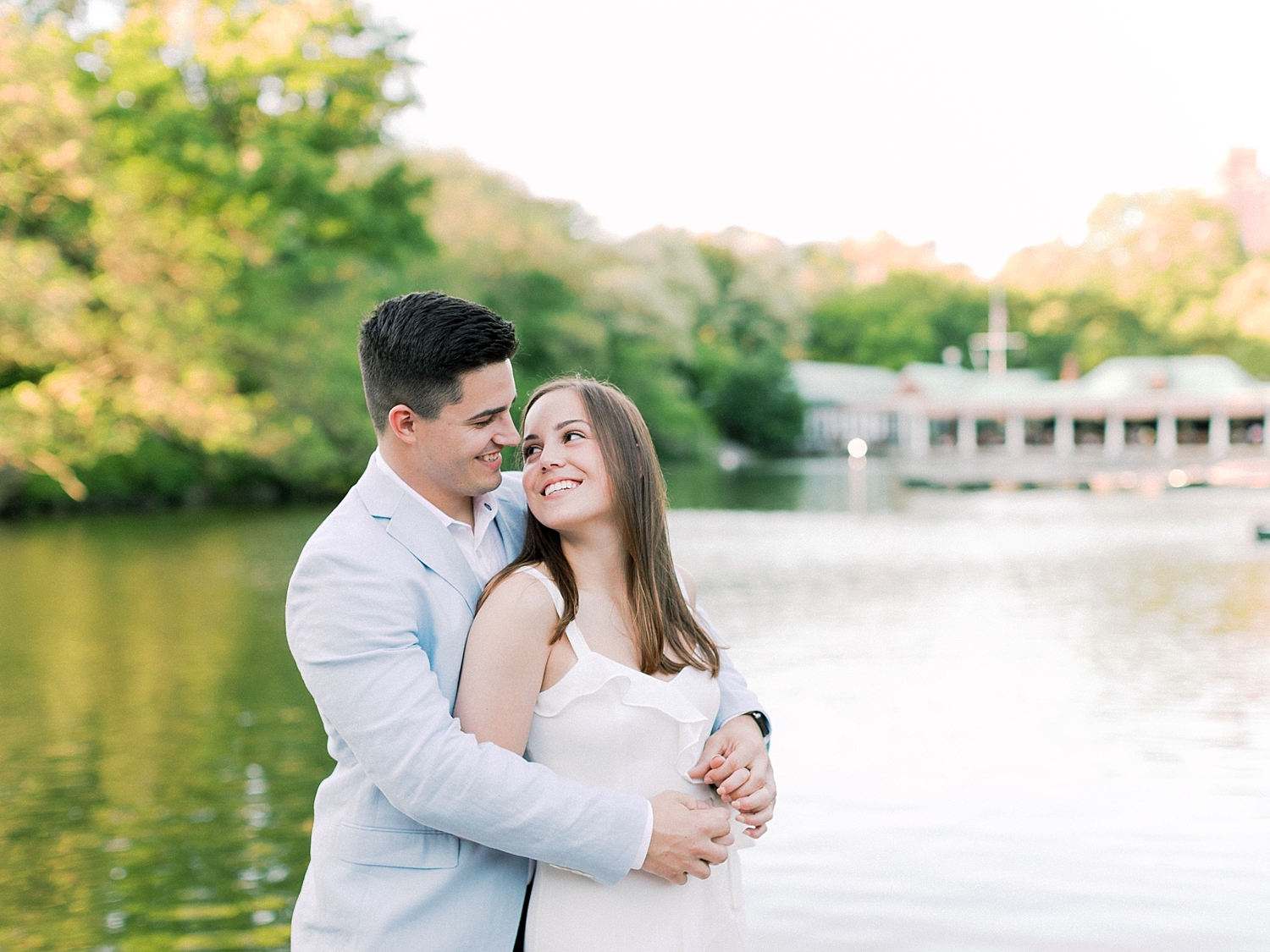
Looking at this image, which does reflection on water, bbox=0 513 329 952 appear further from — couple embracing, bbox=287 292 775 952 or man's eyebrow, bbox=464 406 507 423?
man's eyebrow, bbox=464 406 507 423

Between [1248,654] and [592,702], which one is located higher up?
[592,702]

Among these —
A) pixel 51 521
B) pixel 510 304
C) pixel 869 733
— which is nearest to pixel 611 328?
pixel 510 304

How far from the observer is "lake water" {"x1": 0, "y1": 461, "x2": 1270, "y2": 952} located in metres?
5.55

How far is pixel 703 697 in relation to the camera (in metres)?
2.30

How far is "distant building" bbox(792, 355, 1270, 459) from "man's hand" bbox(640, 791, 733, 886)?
54.8 m

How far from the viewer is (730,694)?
2434 mm

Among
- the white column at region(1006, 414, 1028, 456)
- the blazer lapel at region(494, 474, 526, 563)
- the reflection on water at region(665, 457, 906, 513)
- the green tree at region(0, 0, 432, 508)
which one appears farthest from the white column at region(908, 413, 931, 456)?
the blazer lapel at region(494, 474, 526, 563)

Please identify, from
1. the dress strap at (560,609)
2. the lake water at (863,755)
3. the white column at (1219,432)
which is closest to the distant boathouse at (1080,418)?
the white column at (1219,432)

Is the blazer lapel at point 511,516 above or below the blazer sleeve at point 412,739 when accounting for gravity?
above

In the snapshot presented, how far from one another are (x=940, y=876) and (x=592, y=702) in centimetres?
423

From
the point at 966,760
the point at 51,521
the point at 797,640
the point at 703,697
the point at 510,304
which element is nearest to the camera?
the point at 703,697

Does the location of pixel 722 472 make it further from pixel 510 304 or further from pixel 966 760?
pixel 966 760

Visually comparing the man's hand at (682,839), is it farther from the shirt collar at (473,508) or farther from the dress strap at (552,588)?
the shirt collar at (473,508)

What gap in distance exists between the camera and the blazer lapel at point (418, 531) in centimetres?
205
